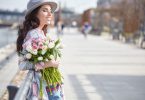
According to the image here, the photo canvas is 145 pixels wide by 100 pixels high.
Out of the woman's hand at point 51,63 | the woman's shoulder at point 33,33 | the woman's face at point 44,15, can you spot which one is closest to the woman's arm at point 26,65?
the woman's hand at point 51,63

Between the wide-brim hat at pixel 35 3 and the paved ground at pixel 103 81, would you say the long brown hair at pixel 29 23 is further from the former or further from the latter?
the paved ground at pixel 103 81

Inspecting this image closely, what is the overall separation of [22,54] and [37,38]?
0.85 feet

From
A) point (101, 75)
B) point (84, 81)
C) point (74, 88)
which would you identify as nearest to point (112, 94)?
point (74, 88)

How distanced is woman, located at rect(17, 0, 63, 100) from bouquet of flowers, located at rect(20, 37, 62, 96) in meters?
0.04

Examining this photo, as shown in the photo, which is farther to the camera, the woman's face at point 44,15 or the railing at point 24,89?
the woman's face at point 44,15

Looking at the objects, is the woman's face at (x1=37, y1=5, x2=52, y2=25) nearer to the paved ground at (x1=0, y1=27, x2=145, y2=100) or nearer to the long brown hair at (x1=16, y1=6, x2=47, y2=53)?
the long brown hair at (x1=16, y1=6, x2=47, y2=53)

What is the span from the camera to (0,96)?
349 inches

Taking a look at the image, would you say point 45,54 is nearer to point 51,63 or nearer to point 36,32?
point 51,63

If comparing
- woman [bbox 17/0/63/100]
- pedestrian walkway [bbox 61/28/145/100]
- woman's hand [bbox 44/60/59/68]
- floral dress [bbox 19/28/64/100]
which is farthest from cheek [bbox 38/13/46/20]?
pedestrian walkway [bbox 61/28/145/100]

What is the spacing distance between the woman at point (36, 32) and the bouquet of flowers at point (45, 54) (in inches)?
1.7

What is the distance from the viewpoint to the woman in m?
4.88

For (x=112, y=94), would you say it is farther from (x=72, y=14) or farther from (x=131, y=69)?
(x=72, y=14)

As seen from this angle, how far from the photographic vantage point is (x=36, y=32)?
4918mm

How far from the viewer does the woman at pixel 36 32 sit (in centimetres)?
488
